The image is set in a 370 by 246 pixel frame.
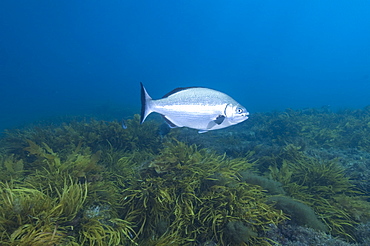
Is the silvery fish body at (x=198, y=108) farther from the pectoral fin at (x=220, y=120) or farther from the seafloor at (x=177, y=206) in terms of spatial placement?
the seafloor at (x=177, y=206)

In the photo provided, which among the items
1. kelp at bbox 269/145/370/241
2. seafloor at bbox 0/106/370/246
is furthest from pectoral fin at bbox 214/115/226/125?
kelp at bbox 269/145/370/241

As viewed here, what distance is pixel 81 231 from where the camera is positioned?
7.41 ft

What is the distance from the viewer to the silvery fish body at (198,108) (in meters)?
2.38

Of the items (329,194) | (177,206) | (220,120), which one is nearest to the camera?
(220,120)

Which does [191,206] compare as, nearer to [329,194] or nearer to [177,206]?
[177,206]

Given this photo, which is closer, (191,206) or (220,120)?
(220,120)

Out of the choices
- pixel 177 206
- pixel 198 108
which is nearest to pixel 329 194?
pixel 177 206

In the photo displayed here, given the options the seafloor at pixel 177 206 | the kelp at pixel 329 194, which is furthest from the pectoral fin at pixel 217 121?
the kelp at pixel 329 194

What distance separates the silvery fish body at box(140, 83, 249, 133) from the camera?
2.38 metres

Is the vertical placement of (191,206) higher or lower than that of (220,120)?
lower

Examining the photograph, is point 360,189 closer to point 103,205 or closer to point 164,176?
point 164,176

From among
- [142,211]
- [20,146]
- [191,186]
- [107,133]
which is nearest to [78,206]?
[142,211]

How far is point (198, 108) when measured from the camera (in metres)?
2.41

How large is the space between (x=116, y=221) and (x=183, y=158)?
57.8 inches
